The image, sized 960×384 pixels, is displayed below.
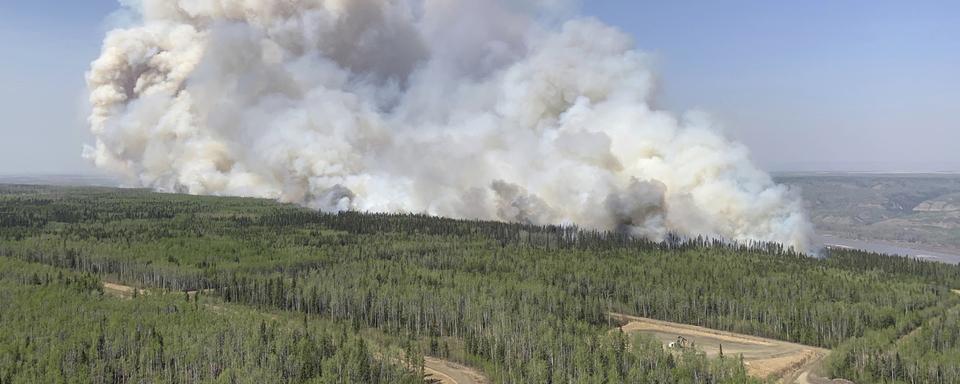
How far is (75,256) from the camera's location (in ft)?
372

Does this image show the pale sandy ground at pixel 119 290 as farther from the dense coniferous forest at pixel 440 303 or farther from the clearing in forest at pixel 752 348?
the clearing in forest at pixel 752 348

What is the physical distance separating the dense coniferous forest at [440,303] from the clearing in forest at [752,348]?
2355 mm

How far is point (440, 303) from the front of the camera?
3145 inches

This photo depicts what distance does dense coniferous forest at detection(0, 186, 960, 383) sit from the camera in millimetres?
57938

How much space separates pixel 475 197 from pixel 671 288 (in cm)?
8767

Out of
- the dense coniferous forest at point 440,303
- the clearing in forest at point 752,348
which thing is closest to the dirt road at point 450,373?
the dense coniferous forest at point 440,303

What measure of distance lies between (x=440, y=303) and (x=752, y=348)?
108 ft

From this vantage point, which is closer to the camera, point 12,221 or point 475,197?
point 12,221

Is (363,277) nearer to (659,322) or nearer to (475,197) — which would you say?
(659,322)

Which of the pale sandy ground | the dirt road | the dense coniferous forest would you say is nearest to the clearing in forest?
the dense coniferous forest

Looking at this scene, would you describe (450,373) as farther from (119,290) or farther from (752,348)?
(119,290)

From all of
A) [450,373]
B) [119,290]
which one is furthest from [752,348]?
[119,290]

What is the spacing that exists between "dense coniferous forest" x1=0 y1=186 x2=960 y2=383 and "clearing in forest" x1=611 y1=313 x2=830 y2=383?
235cm

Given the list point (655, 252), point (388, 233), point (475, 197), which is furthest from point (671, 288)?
point (475, 197)
